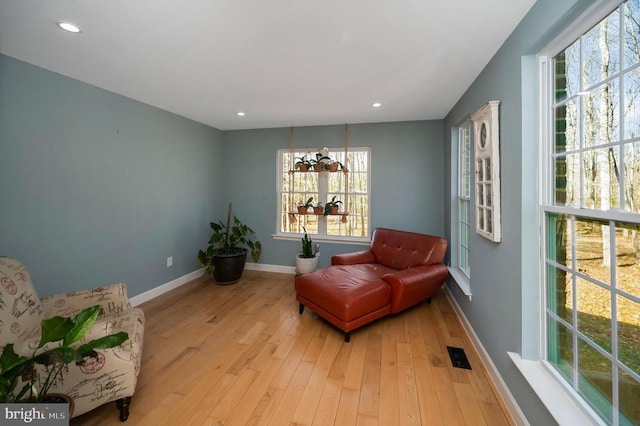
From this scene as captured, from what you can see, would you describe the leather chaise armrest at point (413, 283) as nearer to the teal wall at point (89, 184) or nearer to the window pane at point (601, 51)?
the window pane at point (601, 51)

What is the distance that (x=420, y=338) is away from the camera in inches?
93.9

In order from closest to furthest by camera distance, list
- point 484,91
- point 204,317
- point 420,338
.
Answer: point 484,91 < point 420,338 < point 204,317

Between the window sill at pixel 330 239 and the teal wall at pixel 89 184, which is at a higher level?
the teal wall at pixel 89 184

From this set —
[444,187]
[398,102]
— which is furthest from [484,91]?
[444,187]

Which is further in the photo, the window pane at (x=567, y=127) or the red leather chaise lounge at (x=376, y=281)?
the red leather chaise lounge at (x=376, y=281)

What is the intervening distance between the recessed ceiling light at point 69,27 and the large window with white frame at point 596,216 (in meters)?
2.85

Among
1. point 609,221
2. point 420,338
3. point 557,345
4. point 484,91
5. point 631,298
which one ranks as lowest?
point 420,338

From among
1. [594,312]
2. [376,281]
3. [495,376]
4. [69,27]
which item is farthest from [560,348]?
[69,27]

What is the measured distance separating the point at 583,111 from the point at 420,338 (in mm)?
2041

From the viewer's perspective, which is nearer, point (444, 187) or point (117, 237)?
point (117, 237)

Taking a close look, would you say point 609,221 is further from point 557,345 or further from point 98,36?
point 98,36

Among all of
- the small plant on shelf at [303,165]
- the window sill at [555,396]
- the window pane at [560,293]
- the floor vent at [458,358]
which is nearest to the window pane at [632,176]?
the window pane at [560,293]

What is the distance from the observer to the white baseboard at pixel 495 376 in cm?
147

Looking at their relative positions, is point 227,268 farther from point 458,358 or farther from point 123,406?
point 458,358
